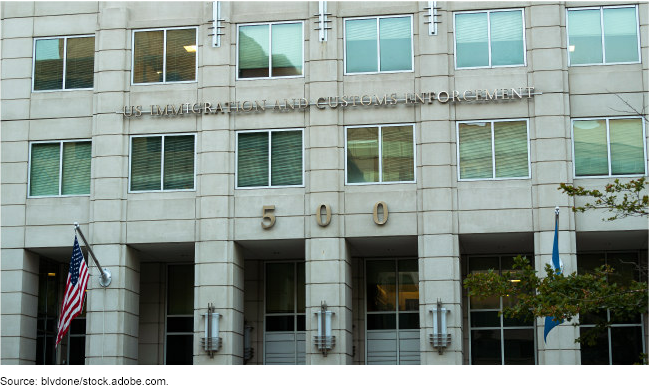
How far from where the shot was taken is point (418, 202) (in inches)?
1302

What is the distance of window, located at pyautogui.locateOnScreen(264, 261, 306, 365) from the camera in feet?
120

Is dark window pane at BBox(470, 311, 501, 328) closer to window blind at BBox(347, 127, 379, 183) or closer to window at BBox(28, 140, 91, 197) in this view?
window blind at BBox(347, 127, 379, 183)

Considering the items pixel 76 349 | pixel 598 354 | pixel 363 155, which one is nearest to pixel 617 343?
pixel 598 354

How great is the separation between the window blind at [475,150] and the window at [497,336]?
3.97 metres

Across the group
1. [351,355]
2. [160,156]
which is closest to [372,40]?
[160,156]

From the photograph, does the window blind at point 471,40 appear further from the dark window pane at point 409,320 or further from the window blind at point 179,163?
the window blind at point 179,163

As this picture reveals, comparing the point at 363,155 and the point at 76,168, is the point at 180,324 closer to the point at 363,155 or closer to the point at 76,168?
the point at 76,168

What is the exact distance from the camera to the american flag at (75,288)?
30.8 metres

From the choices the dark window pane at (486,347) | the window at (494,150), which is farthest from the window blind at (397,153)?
the dark window pane at (486,347)

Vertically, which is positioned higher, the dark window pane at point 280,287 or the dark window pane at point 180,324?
the dark window pane at point 280,287

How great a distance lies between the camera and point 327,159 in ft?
110

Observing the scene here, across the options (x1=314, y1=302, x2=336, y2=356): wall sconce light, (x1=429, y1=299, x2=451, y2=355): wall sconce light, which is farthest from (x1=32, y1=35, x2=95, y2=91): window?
(x1=429, y1=299, x2=451, y2=355): wall sconce light

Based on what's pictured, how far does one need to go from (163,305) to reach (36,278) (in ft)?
15.2

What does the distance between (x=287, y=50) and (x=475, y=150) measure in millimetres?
7210
